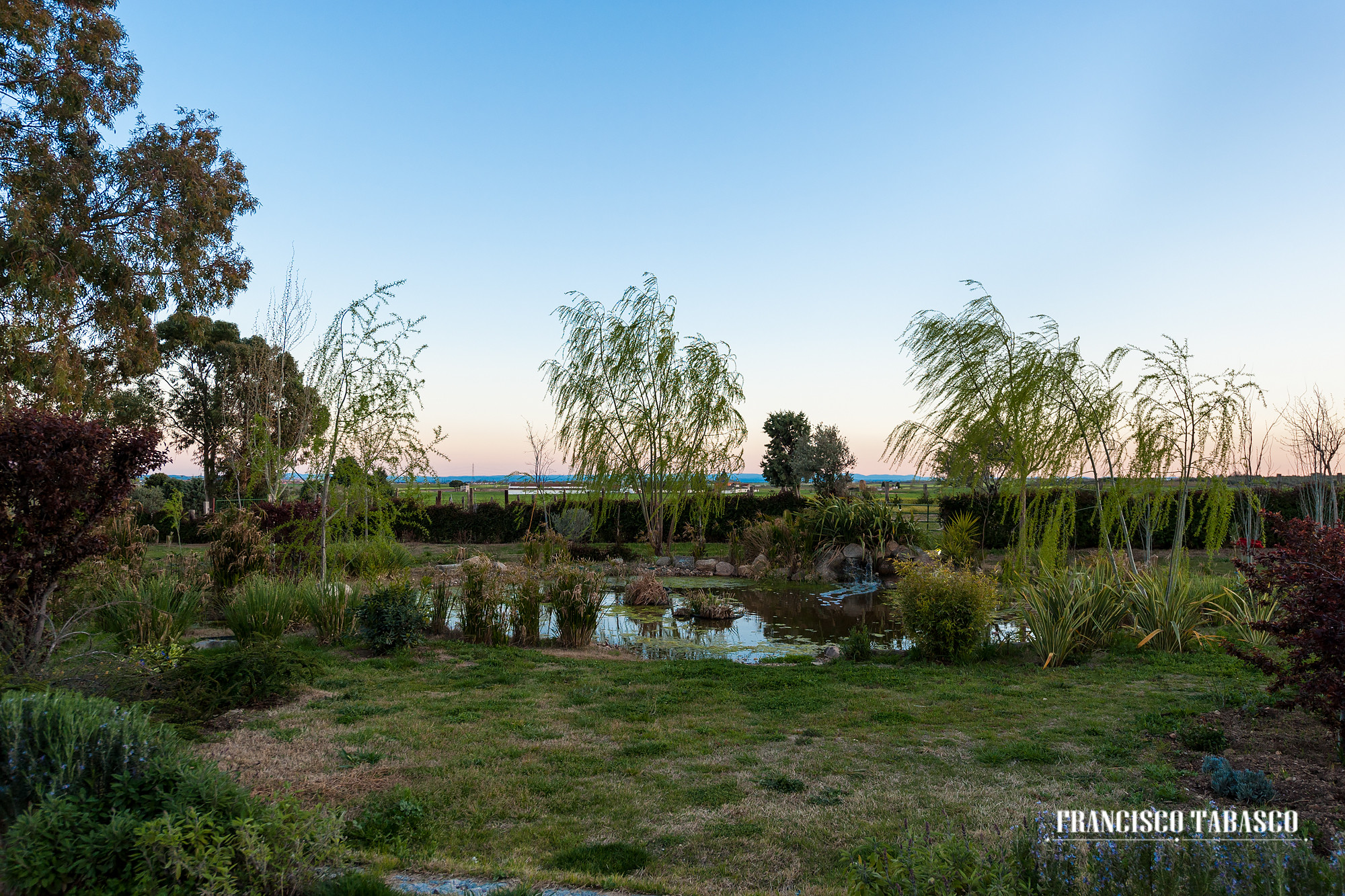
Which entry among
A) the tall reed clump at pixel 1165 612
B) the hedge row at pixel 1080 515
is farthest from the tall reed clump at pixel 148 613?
the hedge row at pixel 1080 515

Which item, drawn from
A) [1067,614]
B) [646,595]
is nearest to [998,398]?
[1067,614]

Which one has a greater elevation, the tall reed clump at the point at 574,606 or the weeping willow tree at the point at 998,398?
the weeping willow tree at the point at 998,398

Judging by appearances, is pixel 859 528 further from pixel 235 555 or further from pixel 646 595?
pixel 235 555

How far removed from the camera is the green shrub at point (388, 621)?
788 centimetres

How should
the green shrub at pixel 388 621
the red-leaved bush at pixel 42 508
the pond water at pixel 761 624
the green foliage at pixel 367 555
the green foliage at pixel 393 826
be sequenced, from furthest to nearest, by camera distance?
the green foliage at pixel 367 555, the pond water at pixel 761 624, the green shrub at pixel 388 621, the red-leaved bush at pixel 42 508, the green foliage at pixel 393 826

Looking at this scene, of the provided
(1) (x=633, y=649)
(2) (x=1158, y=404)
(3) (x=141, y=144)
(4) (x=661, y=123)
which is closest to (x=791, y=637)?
(1) (x=633, y=649)

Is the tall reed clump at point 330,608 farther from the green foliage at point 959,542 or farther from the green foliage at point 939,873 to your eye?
the green foliage at point 959,542

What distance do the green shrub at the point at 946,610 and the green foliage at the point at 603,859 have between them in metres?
5.16

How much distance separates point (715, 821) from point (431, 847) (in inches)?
53.7

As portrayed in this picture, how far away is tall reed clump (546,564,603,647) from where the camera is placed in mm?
8891

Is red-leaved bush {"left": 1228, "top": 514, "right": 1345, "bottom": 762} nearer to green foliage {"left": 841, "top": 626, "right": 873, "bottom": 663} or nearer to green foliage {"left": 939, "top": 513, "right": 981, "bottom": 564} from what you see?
green foliage {"left": 841, "top": 626, "right": 873, "bottom": 663}

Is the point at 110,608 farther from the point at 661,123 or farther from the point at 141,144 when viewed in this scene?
the point at 141,144

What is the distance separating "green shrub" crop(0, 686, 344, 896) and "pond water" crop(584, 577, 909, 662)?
20.1 feet

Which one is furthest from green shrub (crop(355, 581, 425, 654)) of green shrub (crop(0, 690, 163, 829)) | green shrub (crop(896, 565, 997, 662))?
green shrub (crop(896, 565, 997, 662))
